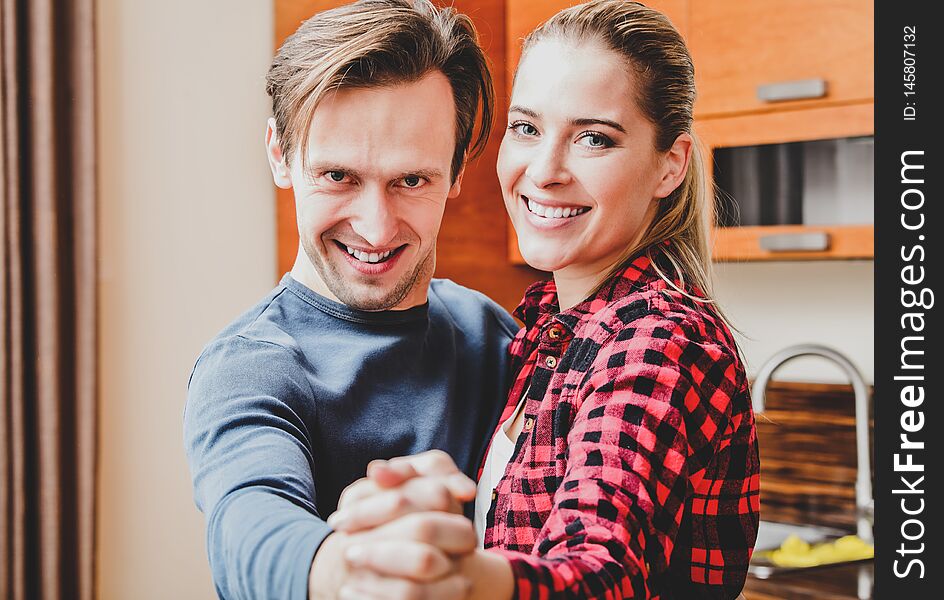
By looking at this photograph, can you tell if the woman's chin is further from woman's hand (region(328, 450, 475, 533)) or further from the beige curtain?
the beige curtain

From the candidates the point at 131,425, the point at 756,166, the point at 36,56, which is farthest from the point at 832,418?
the point at 36,56

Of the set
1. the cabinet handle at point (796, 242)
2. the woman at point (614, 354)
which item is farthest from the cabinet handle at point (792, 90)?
the woman at point (614, 354)

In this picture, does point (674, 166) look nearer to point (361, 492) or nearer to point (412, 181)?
point (412, 181)

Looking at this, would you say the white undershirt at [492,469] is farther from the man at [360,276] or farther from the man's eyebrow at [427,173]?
the man's eyebrow at [427,173]

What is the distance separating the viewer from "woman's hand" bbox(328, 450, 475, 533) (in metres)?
0.58

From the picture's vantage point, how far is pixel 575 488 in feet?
2.41

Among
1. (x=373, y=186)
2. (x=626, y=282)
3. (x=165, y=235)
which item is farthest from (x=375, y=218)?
(x=165, y=235)

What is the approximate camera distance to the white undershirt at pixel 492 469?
0.98 metres

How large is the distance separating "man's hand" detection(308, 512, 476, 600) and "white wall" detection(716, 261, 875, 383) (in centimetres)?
220

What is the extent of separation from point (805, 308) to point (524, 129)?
1.96 meters

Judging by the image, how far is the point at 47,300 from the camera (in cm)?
209

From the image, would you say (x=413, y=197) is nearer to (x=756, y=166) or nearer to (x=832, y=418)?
(x=756, y=166)

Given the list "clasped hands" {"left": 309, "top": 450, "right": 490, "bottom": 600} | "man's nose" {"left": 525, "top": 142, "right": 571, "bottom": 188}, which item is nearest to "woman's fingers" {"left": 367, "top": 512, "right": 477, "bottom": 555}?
"clasped hands" {"left": 309, "top": 450, "right": 490, "bottom": 600}

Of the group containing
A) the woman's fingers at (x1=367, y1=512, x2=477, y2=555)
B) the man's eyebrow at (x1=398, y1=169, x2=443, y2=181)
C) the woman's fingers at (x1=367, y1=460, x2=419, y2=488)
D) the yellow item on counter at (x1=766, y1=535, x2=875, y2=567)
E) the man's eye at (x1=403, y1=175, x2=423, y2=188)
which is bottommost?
the yellow item on counter at (x1=766, y1=535, x2=875, y2=567)
